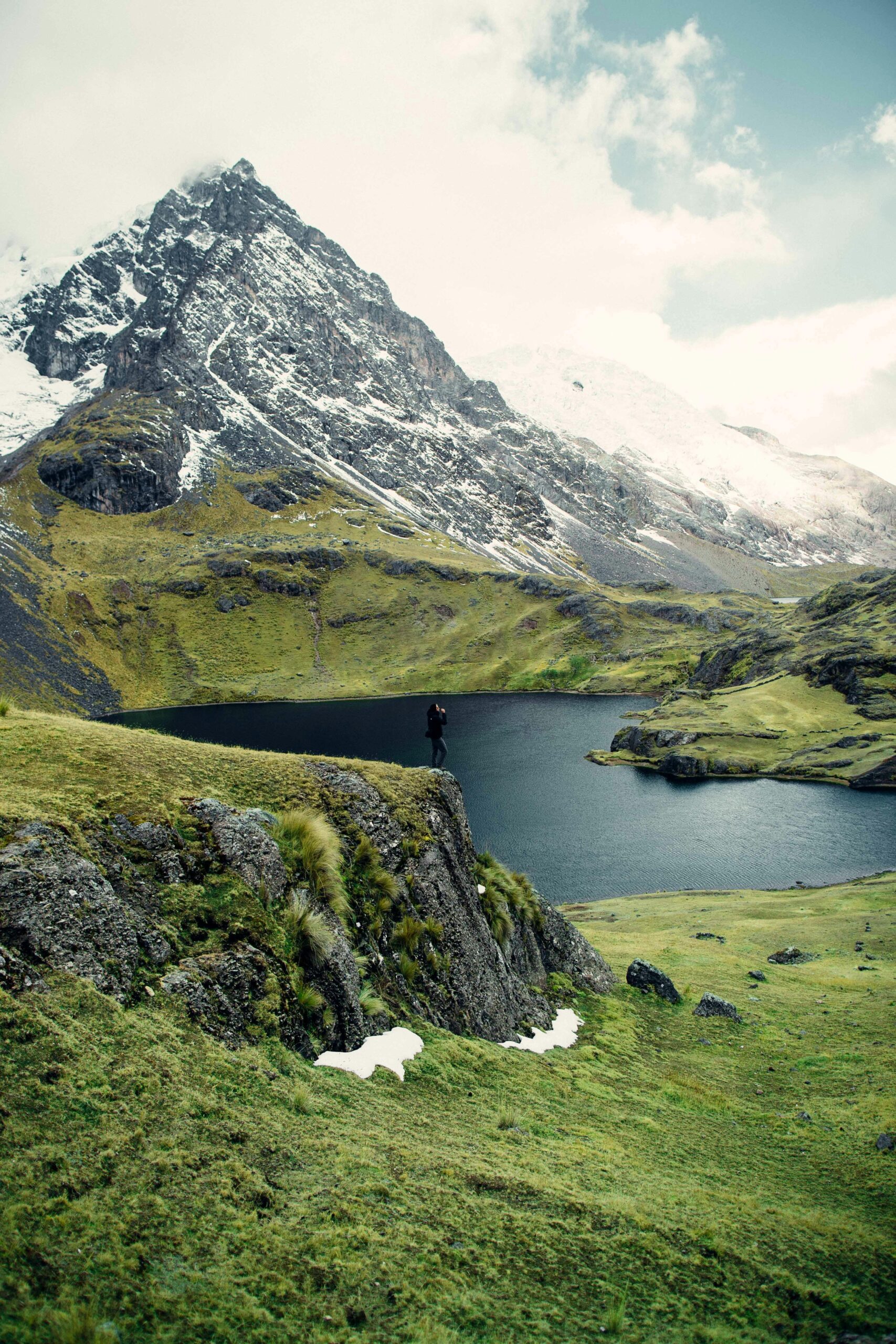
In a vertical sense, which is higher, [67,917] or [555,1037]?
[67,917]

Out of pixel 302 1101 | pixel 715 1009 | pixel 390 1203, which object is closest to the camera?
pixel 390 1203

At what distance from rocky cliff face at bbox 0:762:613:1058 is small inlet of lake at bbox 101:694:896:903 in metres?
29.3

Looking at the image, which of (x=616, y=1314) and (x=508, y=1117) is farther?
(x=508, y=1117)

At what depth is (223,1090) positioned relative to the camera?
9.85m

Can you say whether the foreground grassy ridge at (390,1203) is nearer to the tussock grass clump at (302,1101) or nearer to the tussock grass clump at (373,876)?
the tussock grass clump at (302,1101)

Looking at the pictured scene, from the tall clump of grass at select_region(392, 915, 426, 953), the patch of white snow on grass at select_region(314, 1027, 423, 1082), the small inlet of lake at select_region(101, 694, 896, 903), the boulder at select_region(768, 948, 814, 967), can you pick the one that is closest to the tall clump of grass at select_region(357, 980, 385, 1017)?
the patch of white snow on grass at select_region(314, 1027, 423, 1082)

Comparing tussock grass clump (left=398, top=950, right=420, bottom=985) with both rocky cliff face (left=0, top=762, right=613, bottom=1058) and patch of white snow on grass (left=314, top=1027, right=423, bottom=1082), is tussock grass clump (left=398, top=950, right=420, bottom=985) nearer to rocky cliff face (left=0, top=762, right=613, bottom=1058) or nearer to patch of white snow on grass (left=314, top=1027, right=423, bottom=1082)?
rocky cliff face (left=0, top=762, right=613, bottom=1058)

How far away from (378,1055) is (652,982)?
57.9 feet

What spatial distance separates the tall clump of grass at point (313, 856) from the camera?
15477 millimetres

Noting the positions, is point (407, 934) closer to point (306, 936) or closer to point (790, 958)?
point (306, 936)

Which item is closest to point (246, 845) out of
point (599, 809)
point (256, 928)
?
point (256, 928)

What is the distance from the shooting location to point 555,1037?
68.2 ft

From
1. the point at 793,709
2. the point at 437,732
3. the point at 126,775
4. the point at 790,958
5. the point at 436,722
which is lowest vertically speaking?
the point at 790,958

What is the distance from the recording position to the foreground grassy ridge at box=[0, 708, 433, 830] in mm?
12562
